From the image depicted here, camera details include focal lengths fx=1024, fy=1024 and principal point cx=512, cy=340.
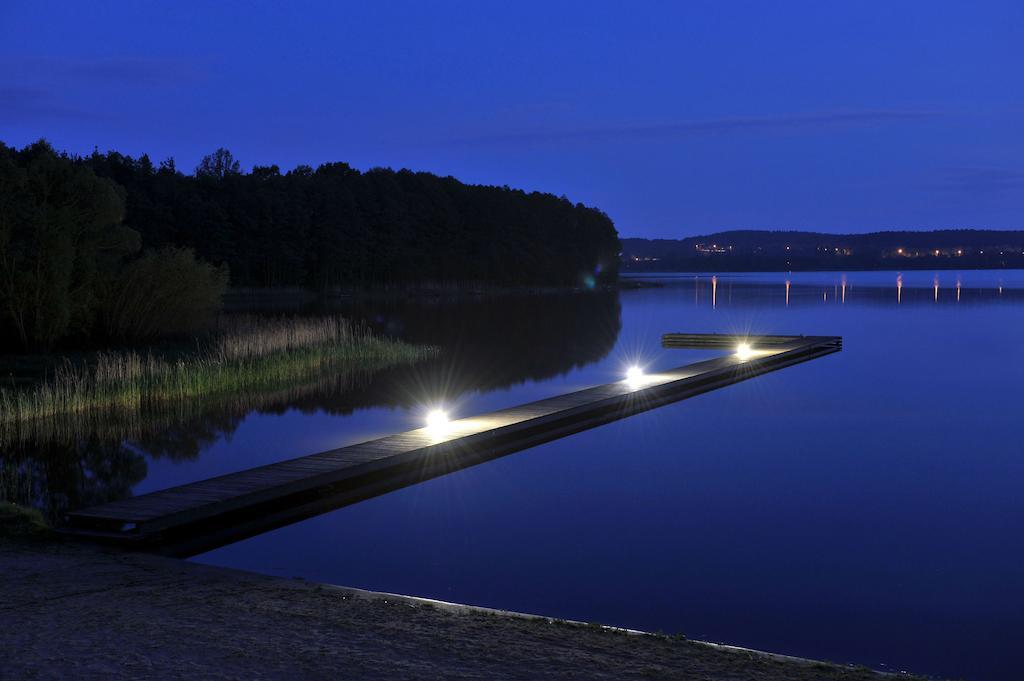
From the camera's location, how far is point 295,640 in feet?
16.9

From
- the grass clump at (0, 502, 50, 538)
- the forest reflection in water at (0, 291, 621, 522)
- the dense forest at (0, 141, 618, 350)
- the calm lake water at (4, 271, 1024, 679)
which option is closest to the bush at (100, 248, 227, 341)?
the dense forest at (0, 141, 618, 350)

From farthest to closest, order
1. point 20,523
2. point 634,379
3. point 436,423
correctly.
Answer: point 634,379, point 436,423, point 20,523

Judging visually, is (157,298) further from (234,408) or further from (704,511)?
(704,511)

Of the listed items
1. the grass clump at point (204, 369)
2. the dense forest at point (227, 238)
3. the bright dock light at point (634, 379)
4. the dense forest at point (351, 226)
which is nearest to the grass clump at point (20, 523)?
the grass clump at point (204, 369)

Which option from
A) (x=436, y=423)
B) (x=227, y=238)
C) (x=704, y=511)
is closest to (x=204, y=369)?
(x=436, y=423)

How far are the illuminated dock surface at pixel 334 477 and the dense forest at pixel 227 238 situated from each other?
1106 cm

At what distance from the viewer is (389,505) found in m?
9.93

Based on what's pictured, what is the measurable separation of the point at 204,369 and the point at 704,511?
11187mm

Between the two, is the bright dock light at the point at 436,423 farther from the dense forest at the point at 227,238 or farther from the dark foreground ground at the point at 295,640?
the dense forest at the point at 227,238

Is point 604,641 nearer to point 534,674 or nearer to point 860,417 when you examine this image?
point 534,674

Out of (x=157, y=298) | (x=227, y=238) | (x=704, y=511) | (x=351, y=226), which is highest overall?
(x=351, y=226)

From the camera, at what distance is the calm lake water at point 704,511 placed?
22.9 feet

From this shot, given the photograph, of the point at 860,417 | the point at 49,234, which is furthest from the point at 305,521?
the point at 49,234

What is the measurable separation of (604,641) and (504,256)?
3089 inches
